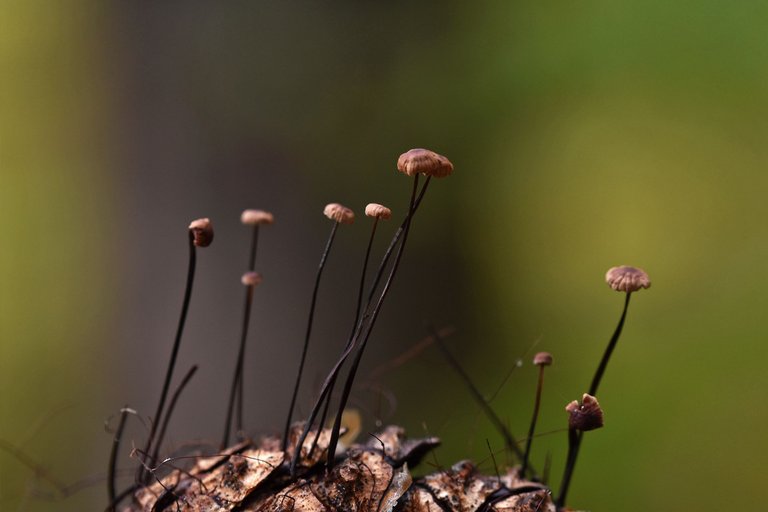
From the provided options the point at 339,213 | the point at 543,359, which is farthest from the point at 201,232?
the point at 543,359

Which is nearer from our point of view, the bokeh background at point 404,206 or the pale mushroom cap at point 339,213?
the pale mushroom cap at point 339,213

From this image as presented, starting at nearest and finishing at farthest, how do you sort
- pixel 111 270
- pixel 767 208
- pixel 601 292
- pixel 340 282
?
pixel 767 208 → pixel 601 292 → pixel 340 282 → pixel 111 270

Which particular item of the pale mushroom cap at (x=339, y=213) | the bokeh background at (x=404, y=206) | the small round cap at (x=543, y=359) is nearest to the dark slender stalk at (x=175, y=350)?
the pale mushroom cap at (x=339, y=213)

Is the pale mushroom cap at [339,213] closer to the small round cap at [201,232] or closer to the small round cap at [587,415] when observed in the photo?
the small round cap at [201,232]

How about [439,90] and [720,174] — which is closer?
[720,174]

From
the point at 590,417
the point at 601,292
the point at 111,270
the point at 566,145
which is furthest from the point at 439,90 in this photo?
the point at 590,417

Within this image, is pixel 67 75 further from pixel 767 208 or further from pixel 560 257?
pixel 767 208

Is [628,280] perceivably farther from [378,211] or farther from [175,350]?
[175,350]

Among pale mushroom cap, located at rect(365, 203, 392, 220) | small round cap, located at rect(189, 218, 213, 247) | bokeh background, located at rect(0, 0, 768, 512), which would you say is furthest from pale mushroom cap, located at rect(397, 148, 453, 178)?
bokeh background, located at rect(0, 0, 768, 512)

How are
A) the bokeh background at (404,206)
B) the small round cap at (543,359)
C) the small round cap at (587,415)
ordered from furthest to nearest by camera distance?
the bokeh background at (404,206), the small round cap at (543,359), the small round cap at (587,415)
